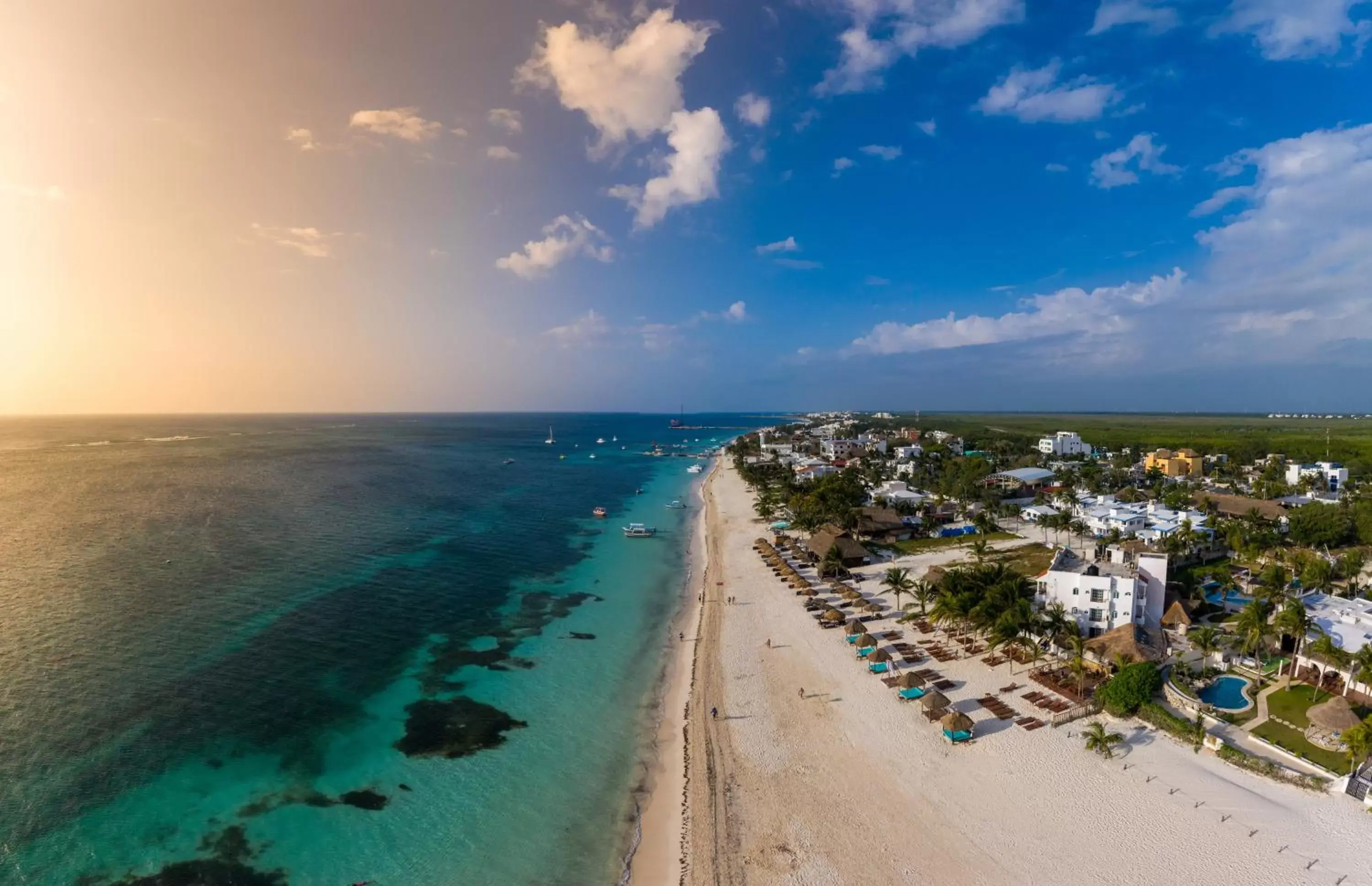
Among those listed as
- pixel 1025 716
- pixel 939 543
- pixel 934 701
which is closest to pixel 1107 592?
pixel 1025 716

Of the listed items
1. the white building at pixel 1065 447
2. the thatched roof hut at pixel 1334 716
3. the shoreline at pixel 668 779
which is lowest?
the shoreline at pixel 668 779

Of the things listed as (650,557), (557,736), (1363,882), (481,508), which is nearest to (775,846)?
(557,736)

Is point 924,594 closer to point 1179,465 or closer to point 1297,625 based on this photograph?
point 1297,625

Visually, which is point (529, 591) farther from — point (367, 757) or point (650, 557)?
point (367, 757)

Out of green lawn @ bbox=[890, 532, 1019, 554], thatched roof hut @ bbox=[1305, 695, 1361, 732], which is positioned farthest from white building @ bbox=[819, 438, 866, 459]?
thatched roof hut @ bbox=[1305, 695, 1361, 732]

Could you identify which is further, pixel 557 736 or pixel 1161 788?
pixel 557 736

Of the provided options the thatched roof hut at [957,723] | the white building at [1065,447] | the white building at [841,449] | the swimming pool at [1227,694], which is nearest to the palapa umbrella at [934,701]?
the thatched roof hut at [957,723]

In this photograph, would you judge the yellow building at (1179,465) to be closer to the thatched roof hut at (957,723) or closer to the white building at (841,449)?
the white building at (841,449)
